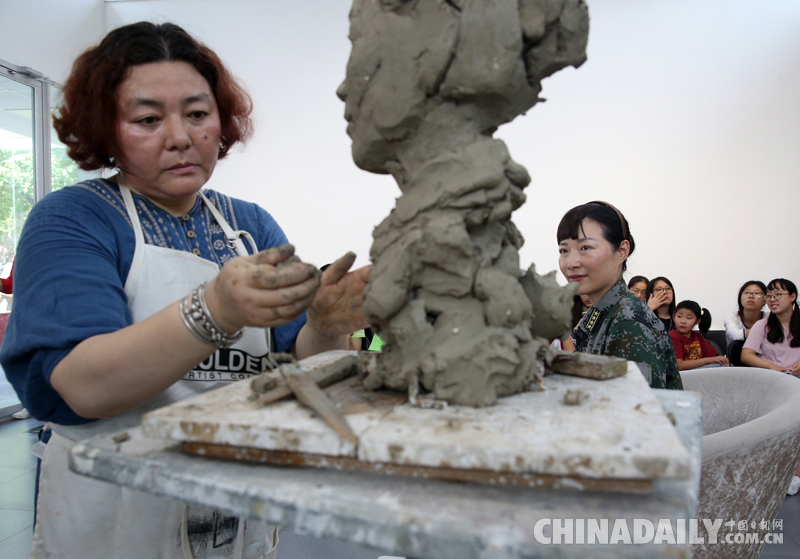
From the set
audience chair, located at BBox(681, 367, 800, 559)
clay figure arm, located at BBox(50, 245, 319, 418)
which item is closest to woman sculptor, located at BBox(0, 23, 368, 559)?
clay figure arm, located at BBox(50, 245, 319, 418)

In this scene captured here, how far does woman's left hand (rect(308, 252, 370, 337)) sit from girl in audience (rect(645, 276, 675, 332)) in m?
3.35

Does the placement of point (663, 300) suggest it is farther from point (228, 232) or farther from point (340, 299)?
point (228, 232)

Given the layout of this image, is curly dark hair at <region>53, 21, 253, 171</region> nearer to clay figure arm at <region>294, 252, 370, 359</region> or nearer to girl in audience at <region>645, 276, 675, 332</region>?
clay figure arm at <region>294, 252, 370, 359</region>

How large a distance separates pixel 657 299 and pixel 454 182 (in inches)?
141

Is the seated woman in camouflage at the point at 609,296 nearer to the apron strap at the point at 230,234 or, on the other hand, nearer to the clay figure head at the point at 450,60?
the clay figure head at the point at 450,60

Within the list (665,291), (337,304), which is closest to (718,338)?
(665,291)

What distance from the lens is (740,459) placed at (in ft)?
4.77

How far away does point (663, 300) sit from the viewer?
405 cm

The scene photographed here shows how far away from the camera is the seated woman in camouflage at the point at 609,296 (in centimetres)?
176

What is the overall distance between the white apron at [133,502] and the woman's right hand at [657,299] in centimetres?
361

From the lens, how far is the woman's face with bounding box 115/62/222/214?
1177 mm

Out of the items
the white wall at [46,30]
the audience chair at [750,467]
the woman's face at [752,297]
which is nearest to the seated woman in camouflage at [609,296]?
the audience chair at [750,467]

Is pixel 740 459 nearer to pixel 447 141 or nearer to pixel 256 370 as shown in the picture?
pixel 447 141

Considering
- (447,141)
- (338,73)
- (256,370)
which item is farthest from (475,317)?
(338,73)
